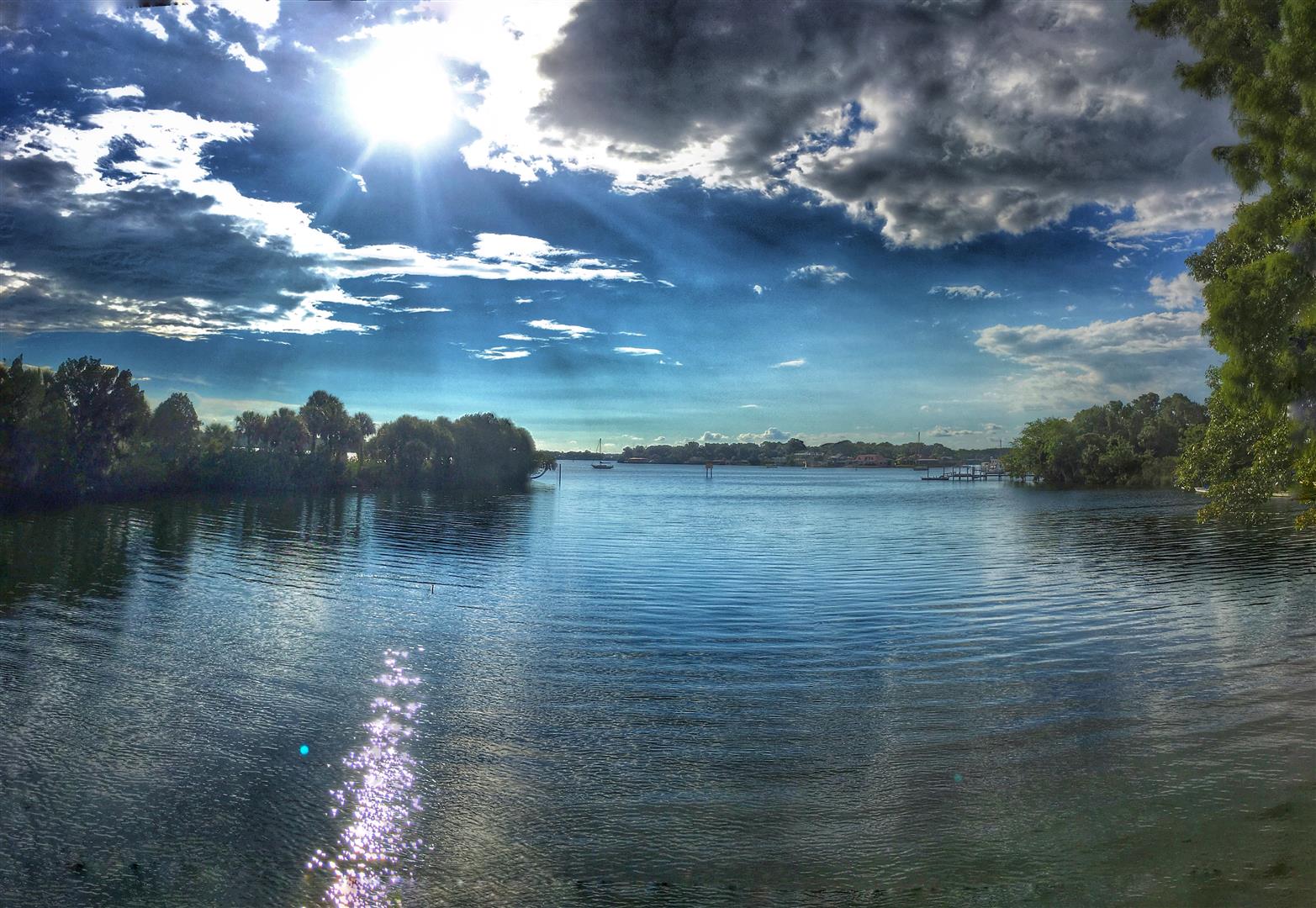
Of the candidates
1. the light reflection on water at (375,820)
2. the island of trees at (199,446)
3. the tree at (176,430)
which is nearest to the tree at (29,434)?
the island of trees at (199,446)

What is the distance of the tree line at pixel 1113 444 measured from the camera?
138 metres

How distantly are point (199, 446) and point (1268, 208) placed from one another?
118597 millimetres

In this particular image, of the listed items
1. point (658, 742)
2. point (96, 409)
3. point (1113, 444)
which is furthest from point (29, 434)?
point (1113, 444)

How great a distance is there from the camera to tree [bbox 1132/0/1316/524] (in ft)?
49.6

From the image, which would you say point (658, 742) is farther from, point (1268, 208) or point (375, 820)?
point (1268, 208)

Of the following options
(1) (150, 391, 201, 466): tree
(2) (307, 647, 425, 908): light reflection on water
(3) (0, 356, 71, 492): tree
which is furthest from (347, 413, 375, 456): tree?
(2) (307, 647, 425, 908): light reflection on water

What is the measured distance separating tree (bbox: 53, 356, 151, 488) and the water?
2791 inches

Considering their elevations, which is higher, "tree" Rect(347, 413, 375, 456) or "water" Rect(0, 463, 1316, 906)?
"tree" Rect(347, 413, 375, 456)

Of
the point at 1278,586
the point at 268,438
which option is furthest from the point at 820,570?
the point at 268,438

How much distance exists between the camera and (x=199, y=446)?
10712 cm

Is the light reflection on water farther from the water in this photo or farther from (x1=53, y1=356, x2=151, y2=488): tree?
(x1=53, y1=356, x2=151, y2=488): tree

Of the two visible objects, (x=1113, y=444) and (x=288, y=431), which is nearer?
(x=288, y=431)

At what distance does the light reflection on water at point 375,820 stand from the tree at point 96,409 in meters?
93.5

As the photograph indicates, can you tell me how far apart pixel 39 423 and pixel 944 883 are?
98723 mm
